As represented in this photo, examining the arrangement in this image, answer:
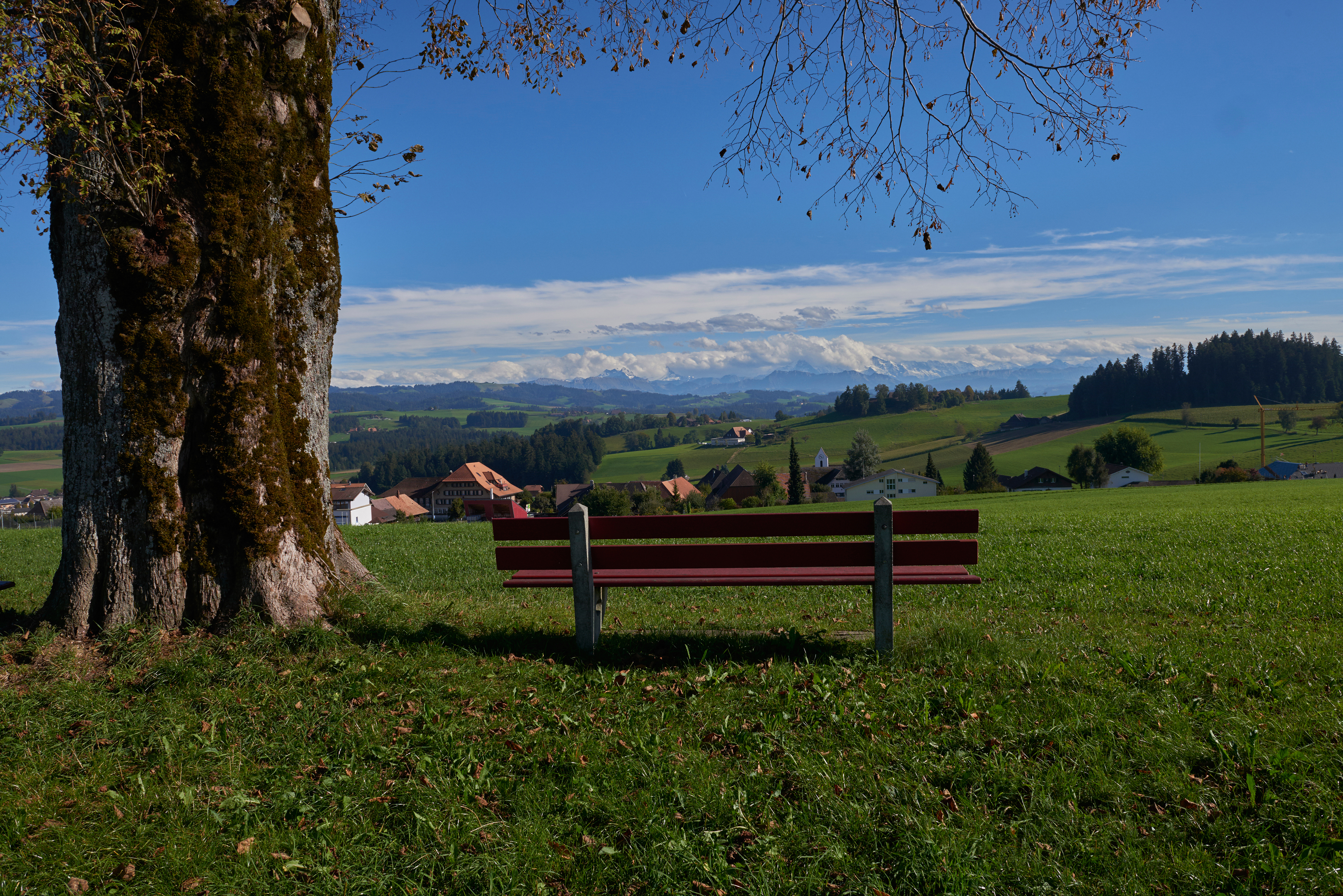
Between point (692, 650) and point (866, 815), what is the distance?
93.7 inches

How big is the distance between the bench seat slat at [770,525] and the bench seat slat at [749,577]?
1.07ft

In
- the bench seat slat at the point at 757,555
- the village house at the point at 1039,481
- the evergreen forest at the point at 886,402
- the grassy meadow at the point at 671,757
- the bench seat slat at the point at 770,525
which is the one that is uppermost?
the evergreen forest at the point at 886,402

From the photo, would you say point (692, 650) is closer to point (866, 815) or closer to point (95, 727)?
point (866, 815)

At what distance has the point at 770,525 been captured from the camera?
5.34 m

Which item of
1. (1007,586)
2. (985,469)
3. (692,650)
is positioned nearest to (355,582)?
(692,650)

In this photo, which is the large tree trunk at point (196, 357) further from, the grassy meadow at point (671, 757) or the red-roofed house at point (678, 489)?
the red-roofed house at point (678, 489)

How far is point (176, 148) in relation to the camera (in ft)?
18.5

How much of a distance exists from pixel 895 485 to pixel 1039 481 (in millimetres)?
18621

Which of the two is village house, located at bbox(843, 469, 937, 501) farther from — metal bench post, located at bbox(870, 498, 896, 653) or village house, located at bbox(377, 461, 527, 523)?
metal bench post, located at bbox(870, 498, 896, 653)

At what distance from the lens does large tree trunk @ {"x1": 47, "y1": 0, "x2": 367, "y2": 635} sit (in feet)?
17.9

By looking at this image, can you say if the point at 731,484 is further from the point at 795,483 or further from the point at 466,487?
the point at 466,487

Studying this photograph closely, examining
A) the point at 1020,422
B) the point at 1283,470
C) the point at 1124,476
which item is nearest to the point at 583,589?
the point at 1124,476

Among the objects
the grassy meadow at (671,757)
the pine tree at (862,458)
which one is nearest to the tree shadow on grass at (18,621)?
the grassy meadow at (671,757)

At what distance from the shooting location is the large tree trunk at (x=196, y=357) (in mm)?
5461
